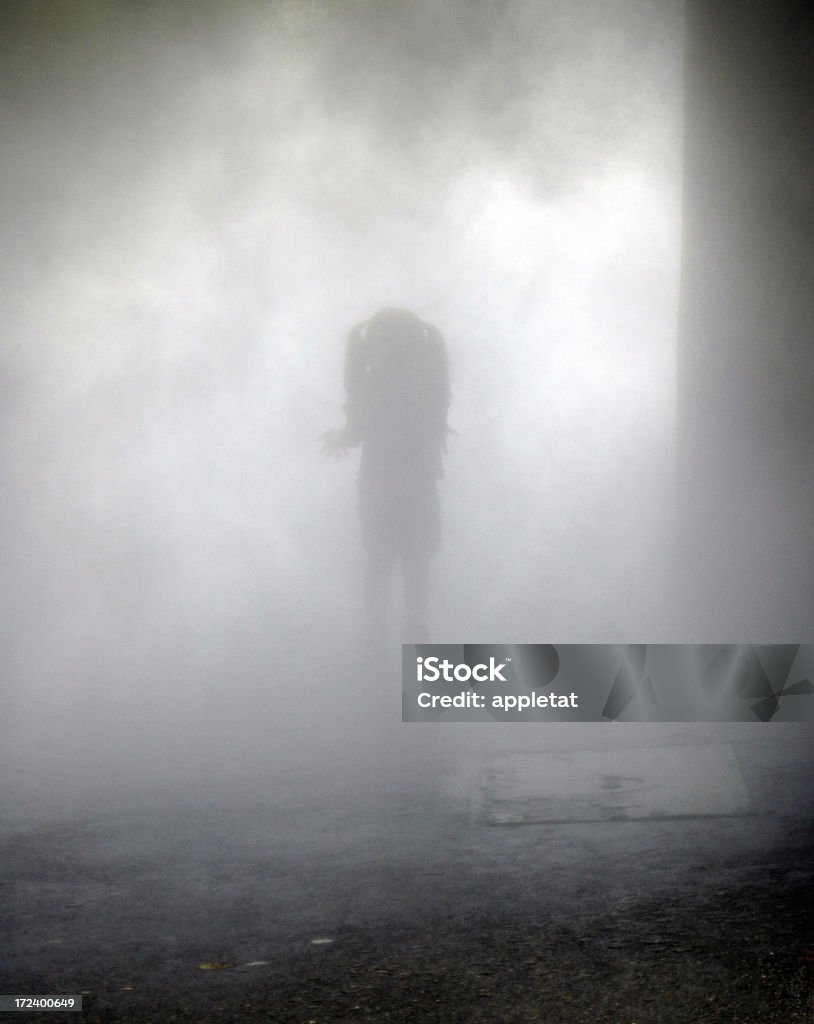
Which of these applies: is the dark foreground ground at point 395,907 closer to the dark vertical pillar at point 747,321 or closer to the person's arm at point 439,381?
the dark vertical pillar at point 747,321

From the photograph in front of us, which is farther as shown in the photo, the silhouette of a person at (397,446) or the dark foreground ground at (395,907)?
the silhouette of a person at (397,446)

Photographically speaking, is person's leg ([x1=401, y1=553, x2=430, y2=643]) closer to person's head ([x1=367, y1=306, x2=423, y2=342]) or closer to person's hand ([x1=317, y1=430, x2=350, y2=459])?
person's hand ([x1=317, y1=430, x2=350, y2=459])

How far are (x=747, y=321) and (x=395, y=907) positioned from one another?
180 cm

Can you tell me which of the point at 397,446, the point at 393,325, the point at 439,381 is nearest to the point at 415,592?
the point at 397,446

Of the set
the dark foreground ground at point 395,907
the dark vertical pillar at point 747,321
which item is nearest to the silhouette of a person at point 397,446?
the dark foreground ground at point 395,907

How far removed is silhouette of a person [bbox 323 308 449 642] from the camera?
2.70 metres

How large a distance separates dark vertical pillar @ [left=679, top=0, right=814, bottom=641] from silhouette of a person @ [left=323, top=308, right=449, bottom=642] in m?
0.66

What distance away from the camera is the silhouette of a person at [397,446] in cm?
270

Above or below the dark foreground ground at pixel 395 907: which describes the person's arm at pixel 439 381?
above

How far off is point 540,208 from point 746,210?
566 millimetres

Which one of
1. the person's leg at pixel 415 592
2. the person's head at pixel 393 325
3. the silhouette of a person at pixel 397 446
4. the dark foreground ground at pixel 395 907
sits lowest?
the dark foreground ground at pixel 395 907

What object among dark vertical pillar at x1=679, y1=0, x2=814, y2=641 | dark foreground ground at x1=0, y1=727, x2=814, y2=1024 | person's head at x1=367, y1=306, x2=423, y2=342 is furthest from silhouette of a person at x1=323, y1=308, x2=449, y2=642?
dark vertical pillar at x1=679, y1=0, x2=814, y2=641

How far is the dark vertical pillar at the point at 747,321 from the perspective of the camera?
2.73 meters

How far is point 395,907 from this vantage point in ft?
5.82
